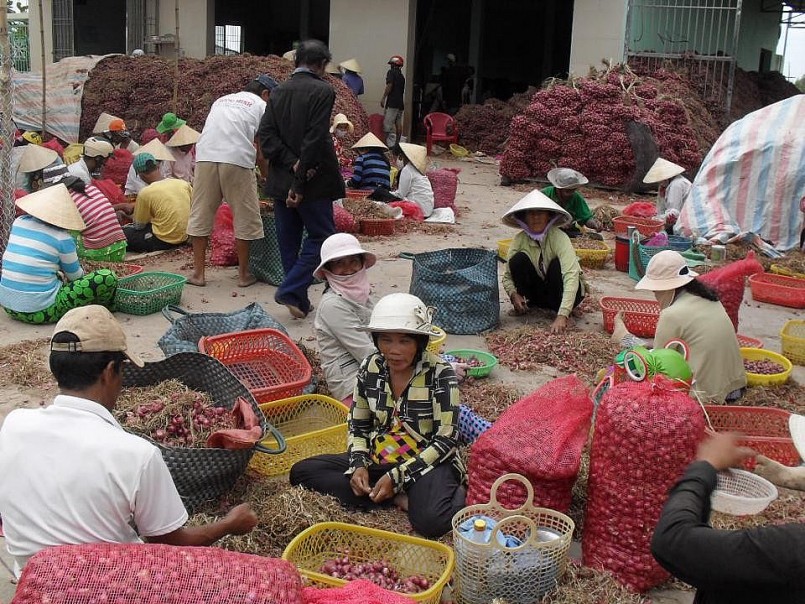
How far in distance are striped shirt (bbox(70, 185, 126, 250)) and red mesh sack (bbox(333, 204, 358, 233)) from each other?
89.9 inches

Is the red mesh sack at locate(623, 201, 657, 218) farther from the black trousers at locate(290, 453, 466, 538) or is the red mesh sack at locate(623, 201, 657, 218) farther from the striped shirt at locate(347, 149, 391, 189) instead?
the black trousers at locate(290, 453, 466, 538)

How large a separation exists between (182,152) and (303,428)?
6.40 metres

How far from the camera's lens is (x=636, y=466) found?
304 cm

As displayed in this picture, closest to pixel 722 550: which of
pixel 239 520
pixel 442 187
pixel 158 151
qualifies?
pixel 239 520

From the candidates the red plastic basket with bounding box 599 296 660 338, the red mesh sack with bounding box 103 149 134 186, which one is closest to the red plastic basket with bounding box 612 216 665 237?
the red plastic basket with bounding box 599 296 660 338

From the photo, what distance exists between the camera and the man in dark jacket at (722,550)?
1.82 m

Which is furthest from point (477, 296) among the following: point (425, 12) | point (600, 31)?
point (425, 12)

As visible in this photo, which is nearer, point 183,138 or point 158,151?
point 158,151

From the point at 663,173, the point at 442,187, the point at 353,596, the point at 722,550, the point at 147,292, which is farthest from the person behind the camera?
the point at 442,187

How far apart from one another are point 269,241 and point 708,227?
4932 millimetres

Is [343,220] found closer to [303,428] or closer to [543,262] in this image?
[543,262]

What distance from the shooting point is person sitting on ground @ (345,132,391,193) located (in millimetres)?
10328

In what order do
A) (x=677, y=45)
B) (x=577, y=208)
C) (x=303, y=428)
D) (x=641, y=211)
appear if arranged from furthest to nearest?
(x=677, y=45) → (x=641, y=211) → (x=577, y=208) → (x=303, y=428)

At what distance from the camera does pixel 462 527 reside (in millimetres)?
3143
